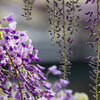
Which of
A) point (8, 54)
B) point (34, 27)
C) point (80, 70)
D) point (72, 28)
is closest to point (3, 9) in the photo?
point (34, 27)

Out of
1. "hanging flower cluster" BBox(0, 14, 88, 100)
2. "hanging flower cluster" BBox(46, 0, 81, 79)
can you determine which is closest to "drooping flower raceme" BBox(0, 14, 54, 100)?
"hanging flower cluster" BBox(0, 14, 88, 100)

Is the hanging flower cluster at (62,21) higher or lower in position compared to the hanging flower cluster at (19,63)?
higher

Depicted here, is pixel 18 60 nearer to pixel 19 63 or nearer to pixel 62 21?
pixel 19 63

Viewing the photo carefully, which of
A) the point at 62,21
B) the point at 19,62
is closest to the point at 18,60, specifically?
the point at 19,62

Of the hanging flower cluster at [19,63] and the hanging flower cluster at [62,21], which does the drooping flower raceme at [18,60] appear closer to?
the hanging flower cluster at [19,63]

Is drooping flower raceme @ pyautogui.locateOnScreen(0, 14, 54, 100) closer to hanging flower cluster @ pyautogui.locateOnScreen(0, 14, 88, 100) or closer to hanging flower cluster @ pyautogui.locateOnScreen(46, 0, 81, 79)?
hanging flower cluster @ pyautogui.locateOnScreen(0, 14, 88, 100)

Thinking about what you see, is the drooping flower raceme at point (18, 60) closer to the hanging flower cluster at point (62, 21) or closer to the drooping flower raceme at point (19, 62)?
the drooping flower raceme at point (19, 62)

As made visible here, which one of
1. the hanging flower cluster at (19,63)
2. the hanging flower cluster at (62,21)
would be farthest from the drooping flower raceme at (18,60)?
the hanging flower cluster at (62,21)

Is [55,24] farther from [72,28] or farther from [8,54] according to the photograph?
[8,54]

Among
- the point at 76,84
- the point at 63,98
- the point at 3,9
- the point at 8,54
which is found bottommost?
the point at 76,84

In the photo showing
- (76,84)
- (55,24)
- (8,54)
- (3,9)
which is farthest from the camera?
(76,84)

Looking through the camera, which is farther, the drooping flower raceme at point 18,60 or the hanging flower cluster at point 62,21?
the hanging flower cluster at point 62,21
